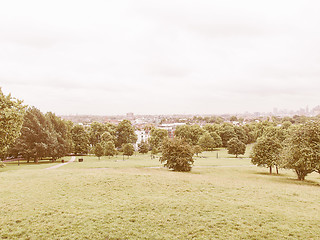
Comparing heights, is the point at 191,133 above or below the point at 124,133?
above

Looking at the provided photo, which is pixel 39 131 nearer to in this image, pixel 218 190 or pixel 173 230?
pixel 218 190

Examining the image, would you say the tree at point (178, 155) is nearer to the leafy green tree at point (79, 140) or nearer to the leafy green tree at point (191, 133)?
the leafy green tree at point (79, 140)

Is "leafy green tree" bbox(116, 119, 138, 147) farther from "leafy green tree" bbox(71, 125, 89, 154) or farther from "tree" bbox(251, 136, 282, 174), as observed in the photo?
"tree" bbox(251, 136, 282, 174)

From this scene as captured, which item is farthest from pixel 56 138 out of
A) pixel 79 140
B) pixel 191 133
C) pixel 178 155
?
pixel 191 133

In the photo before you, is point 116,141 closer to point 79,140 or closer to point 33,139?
point 79,140

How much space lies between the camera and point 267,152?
119ft

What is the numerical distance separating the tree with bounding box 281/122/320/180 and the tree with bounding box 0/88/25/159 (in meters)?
29.3

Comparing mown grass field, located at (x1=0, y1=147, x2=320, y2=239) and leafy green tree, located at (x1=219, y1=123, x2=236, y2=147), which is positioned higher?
leafy green tree, located at (x1=219, y1=123, x2=236, y2=147)

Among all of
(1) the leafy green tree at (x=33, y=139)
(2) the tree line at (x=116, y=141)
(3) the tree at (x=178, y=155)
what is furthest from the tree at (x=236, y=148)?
(1) the leafy green tree at (x=33, y=139)

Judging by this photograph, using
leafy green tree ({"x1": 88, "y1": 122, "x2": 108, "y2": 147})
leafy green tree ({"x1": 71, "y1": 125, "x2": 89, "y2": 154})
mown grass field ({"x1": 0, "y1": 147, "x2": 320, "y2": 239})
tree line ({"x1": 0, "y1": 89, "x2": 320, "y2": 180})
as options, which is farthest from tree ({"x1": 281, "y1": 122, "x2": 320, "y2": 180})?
leafy green tree ({"x1": 88, "y1": 122, "x2": 108, "y2": 147})

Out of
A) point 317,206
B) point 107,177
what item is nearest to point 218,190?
point 317,206

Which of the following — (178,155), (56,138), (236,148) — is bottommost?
(236,148)

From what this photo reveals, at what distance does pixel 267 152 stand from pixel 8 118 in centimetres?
3610

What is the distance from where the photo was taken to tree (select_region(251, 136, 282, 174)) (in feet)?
117
